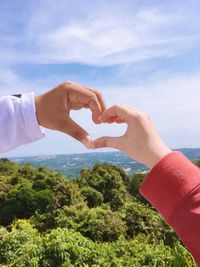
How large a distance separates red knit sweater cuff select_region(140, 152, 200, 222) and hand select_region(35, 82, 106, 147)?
0.74ft

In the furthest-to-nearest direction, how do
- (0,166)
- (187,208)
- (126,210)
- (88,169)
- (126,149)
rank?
(0,166), (88,169), (126,210), (126,149), (187,208)

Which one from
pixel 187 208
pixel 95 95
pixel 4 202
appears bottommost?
pixel 4 202

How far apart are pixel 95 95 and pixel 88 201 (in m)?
15.8

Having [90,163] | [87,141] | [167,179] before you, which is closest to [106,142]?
[87,141]

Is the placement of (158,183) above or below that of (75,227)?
above

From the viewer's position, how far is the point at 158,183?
654 millimetres

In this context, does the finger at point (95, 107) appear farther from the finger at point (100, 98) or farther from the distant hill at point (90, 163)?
the distant hill at point (90, 163)

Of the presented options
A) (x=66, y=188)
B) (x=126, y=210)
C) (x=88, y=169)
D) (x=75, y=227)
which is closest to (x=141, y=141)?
(x=75, y=227)

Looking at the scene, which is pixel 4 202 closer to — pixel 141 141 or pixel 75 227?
pixel 75 227

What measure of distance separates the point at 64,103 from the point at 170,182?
0.29 m

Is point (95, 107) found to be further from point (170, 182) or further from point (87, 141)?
point (170, 182)

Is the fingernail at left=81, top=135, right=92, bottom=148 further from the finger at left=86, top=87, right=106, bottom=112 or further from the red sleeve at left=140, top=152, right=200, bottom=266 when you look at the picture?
the red sleeve at left=140, top=152, right=200, bottom=266

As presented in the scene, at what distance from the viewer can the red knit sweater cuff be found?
0.63 metres

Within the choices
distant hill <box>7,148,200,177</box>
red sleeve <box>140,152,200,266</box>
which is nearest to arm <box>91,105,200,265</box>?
red sleeve <box>140,152,200,266</box>
